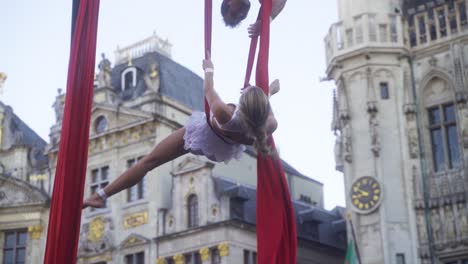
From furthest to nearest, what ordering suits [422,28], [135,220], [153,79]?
1. [153,79]
2. [135,220]
3. [422,28]

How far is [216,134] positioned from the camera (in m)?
7.25

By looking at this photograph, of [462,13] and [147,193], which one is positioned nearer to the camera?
[462,13]

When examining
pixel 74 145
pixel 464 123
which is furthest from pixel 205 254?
pixel 74 145

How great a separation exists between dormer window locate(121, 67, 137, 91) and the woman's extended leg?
84.9 ft

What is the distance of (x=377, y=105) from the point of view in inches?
1006

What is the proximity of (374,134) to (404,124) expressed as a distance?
44.4 inches

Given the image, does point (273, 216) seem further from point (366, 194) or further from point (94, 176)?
point (94, 176)

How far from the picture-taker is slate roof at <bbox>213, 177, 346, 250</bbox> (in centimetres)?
2819

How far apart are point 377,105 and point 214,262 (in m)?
7.28

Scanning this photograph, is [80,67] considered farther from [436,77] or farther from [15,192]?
[15,192]

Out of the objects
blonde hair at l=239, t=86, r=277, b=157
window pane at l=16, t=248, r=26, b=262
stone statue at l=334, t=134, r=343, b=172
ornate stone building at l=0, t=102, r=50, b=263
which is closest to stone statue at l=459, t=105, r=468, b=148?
stone statue at l=334, t=134, r=343, b=172

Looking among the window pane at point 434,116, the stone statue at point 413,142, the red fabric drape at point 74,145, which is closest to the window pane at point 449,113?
the window pane at point 434,116

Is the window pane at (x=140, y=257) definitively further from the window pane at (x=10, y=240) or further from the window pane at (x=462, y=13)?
the window pane at (x=462, y=13)

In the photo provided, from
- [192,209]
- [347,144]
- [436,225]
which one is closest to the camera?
[436,225]
